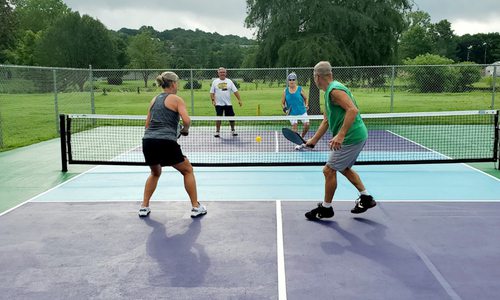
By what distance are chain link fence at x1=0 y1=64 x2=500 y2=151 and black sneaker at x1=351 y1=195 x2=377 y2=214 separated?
10216 millimetres

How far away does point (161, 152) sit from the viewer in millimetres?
5344

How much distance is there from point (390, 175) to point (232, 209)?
A: 10.8ft

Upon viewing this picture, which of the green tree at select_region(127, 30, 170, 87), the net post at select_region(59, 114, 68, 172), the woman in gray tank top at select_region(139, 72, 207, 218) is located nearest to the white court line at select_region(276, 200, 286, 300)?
the woman in gray tank top at select_region(139, 72, 207, 218)

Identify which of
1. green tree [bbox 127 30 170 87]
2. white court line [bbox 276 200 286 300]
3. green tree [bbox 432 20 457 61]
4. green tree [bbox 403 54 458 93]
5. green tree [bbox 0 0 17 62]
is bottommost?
white court line [bbox 276 200 286 300]

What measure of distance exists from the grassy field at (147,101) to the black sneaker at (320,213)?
1041 centimetres

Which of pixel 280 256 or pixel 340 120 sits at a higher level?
pixel 340 120

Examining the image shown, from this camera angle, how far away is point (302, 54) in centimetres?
1659

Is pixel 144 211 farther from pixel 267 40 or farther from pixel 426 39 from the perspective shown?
pixel 426 39

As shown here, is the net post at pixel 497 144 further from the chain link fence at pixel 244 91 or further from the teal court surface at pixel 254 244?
the chain link fence at pixel 244 91

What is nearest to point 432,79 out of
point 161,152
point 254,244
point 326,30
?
point 326,30

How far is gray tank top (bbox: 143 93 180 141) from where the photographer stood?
5.33 m

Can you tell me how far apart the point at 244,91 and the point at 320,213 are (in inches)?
652

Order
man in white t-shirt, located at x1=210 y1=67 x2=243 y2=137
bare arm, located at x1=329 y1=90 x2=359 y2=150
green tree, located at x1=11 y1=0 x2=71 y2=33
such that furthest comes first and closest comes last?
green tree, located at x1=11 y1=0 x2=71 y2=33, man in white t-shirt, located at x1=210 y1=67 x2=243 y2=137, bare arm, located at x1=329 y1=90 x2=359 y2=150

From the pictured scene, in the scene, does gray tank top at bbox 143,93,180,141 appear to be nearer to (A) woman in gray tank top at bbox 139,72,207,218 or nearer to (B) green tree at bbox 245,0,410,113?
(A) woman in gray tank top at bbox 139,72,207,218
